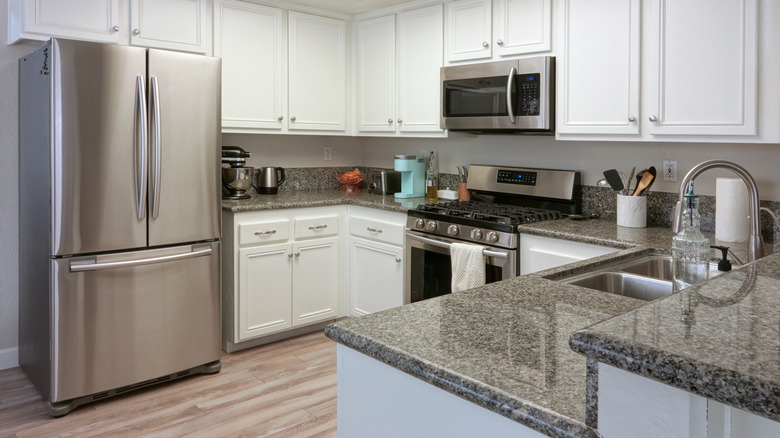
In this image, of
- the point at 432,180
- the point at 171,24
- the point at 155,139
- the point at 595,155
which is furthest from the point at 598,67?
the point at 171,24

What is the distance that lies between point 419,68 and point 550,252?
5.25 feet

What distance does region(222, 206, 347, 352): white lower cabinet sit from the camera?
11.6 ft

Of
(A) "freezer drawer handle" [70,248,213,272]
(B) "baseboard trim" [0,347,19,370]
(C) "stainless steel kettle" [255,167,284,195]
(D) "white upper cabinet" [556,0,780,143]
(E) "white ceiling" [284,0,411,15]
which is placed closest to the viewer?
(D) "white upper cabinet" [556,0,780,143]

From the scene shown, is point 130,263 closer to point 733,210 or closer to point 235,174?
point 235,174

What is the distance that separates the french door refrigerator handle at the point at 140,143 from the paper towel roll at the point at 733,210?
2628 mm

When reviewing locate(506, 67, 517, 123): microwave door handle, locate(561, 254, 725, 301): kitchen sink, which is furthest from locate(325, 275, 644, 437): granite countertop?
locate(506, 67, 517, 123): microwave door handle

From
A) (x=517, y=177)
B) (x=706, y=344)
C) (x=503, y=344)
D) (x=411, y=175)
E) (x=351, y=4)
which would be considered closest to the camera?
(x=706, y=344)

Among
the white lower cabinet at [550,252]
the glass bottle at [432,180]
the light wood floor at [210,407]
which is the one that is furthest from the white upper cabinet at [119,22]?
the white lower cabinet at [550,252]

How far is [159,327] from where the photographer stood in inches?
120

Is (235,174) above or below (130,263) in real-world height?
above

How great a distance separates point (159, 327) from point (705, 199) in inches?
109

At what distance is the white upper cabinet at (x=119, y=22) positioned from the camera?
117 inches

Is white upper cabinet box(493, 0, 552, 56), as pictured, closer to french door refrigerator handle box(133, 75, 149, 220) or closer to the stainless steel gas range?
the stainless steel gas range

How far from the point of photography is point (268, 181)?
162 inches
